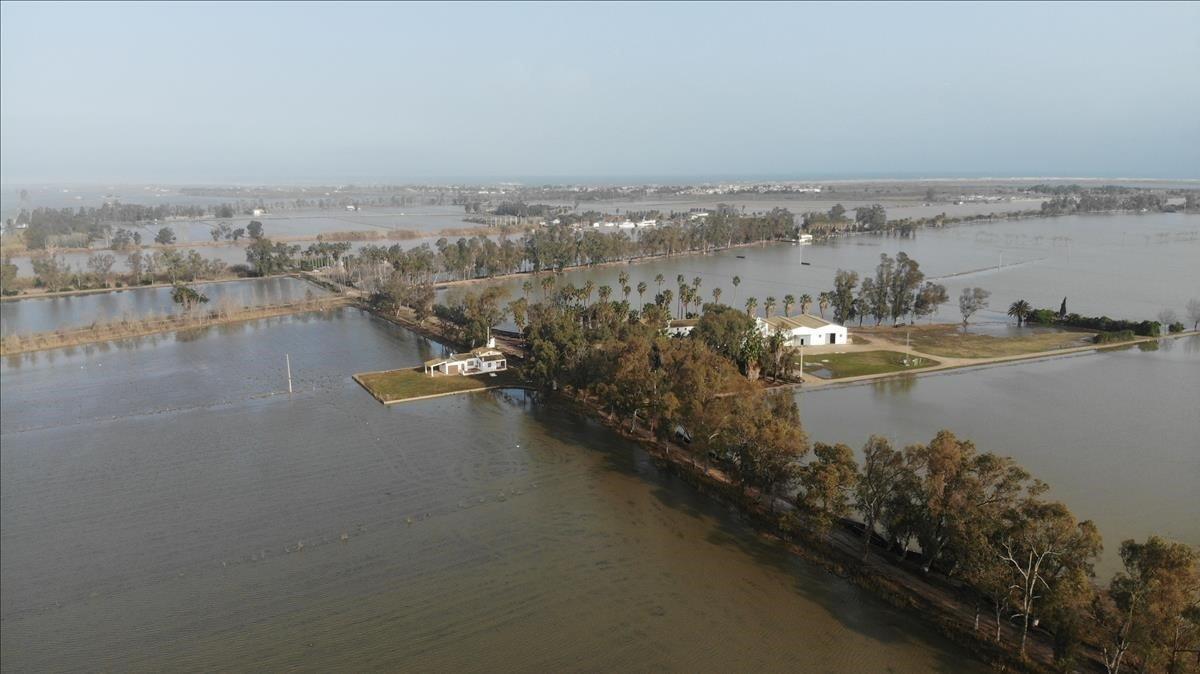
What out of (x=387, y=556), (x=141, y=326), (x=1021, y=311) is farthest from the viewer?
(x=141, y=326)

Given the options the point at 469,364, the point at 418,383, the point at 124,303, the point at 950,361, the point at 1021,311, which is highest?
the point at 124,303

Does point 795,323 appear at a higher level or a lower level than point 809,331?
higher

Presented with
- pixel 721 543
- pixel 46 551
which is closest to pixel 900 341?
pixel 721 543

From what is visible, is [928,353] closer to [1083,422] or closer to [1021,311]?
[1083,422]

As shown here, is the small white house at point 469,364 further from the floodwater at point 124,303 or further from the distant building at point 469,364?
the floodwater at point 124,303

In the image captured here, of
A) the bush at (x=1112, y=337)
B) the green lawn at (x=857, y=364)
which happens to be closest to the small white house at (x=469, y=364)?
the green lawn at (x=857, y=364)

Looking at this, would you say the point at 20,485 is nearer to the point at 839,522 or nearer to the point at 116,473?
the point at 116,473

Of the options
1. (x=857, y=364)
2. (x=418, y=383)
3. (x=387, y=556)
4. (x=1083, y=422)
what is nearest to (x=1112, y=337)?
(x=857, y=364)
